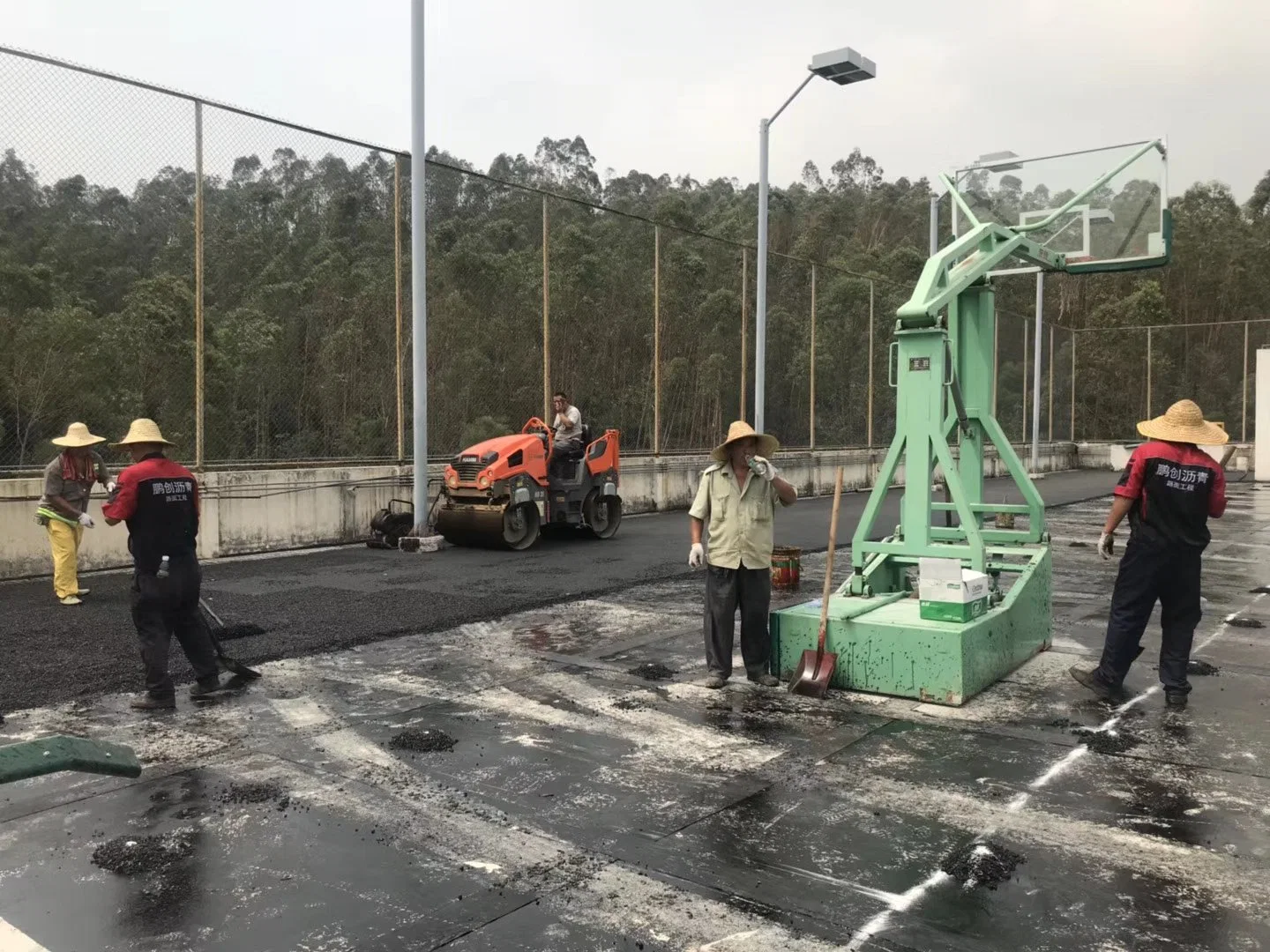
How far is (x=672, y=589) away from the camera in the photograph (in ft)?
31.4

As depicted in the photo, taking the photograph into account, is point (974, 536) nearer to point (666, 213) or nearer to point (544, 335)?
point (544, 335)

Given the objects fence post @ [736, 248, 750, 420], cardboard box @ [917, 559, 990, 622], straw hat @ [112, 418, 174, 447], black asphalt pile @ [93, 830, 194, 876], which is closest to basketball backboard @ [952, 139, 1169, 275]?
cardboard box @ [917, 559, 990, 622]

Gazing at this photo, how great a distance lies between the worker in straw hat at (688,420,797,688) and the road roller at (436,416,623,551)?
19.8ft

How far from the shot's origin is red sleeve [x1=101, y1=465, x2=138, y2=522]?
5.71m

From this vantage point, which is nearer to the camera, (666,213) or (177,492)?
(177,492)

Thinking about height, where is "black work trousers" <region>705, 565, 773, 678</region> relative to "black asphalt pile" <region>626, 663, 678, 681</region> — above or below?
above

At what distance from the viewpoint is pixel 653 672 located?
21.0 feet

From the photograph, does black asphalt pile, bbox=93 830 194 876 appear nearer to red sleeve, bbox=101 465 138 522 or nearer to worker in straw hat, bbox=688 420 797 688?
red sleeve, bbox=101 465 138 522

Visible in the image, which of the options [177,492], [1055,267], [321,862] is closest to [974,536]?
[1055,267]

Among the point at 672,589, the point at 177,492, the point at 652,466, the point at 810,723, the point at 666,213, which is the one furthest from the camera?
the point at 666,213

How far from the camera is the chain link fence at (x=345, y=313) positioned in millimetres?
9898

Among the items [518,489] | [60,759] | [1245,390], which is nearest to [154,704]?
[60,759]

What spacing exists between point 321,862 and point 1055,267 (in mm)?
7606

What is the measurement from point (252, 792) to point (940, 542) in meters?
4.99
